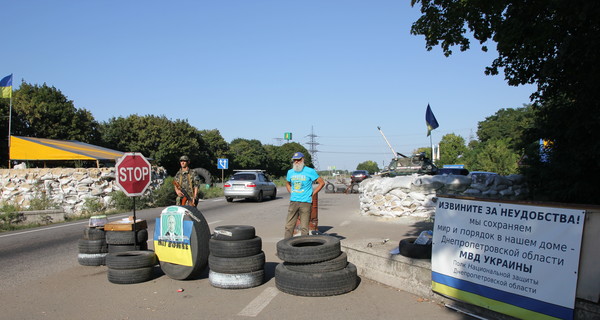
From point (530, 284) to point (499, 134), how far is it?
260ft

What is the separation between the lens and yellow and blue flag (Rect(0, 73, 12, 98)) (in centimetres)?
2395

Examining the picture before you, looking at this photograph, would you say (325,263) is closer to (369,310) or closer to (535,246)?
(369,310)

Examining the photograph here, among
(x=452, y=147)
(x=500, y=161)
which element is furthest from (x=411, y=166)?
(x=452, y=147)

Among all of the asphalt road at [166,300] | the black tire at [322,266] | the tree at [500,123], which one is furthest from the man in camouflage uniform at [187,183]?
the tree at [500,123]

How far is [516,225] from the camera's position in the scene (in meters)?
4.37

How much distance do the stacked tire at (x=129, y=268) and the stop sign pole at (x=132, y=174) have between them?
6.12 ft

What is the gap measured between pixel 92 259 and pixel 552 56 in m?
9.14

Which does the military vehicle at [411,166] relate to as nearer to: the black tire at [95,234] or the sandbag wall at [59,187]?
the sandbag wall at [59,187]

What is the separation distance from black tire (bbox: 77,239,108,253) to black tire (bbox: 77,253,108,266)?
68 mm

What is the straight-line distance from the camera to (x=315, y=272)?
5.49 metres

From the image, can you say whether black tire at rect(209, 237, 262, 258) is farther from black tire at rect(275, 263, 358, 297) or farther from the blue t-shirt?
the blue t-shirt

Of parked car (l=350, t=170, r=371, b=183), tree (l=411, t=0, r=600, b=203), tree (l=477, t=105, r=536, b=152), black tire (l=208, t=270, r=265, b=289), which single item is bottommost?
black tire (l=208, t=270, r=265, b=289)

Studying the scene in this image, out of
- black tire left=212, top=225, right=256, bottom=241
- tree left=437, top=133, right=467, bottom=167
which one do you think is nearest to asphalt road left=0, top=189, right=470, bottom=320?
black tire left=212, top=225, right=256, bottom=241

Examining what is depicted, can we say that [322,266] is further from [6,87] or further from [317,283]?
[6,87]
